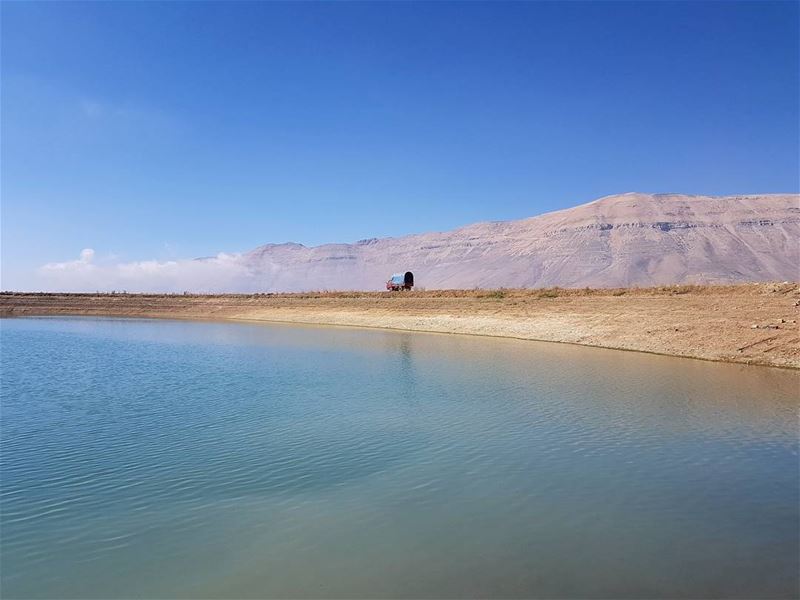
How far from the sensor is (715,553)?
6992 millimetres

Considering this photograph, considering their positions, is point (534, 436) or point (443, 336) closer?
point (534, 436)

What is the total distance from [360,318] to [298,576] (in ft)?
144

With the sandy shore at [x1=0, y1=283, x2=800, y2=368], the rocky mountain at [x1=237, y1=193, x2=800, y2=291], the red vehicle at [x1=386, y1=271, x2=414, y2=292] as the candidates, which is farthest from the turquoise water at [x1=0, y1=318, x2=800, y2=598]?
the rocky mountain at [x1=237, y1=193, x2=800, y2=291]

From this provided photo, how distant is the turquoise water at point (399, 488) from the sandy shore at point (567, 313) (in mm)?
5992

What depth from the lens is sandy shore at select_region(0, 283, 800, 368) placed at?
82.7ft

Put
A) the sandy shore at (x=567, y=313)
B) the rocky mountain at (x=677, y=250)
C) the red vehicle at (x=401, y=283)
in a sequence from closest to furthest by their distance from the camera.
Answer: the sandy shore at (x=567, y=313), the red vehicle at (x=401, y=283), the rocky mountain at (x=677, y=250)

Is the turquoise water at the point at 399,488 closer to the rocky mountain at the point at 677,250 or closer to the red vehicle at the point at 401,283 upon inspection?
the red vehicle at the point at 401,283

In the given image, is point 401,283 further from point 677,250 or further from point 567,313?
point 677,250

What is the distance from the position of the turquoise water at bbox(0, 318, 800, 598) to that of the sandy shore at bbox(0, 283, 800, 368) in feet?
19.7

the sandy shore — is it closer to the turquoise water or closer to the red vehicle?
the turquoise water

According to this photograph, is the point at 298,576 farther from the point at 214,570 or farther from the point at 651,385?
the point at 651,385

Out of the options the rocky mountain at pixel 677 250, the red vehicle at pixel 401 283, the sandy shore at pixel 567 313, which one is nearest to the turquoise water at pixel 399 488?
the sandy shore at pixel 567 313

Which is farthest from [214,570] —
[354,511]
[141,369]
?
[141,369]

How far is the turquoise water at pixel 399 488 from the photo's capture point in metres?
6.47
